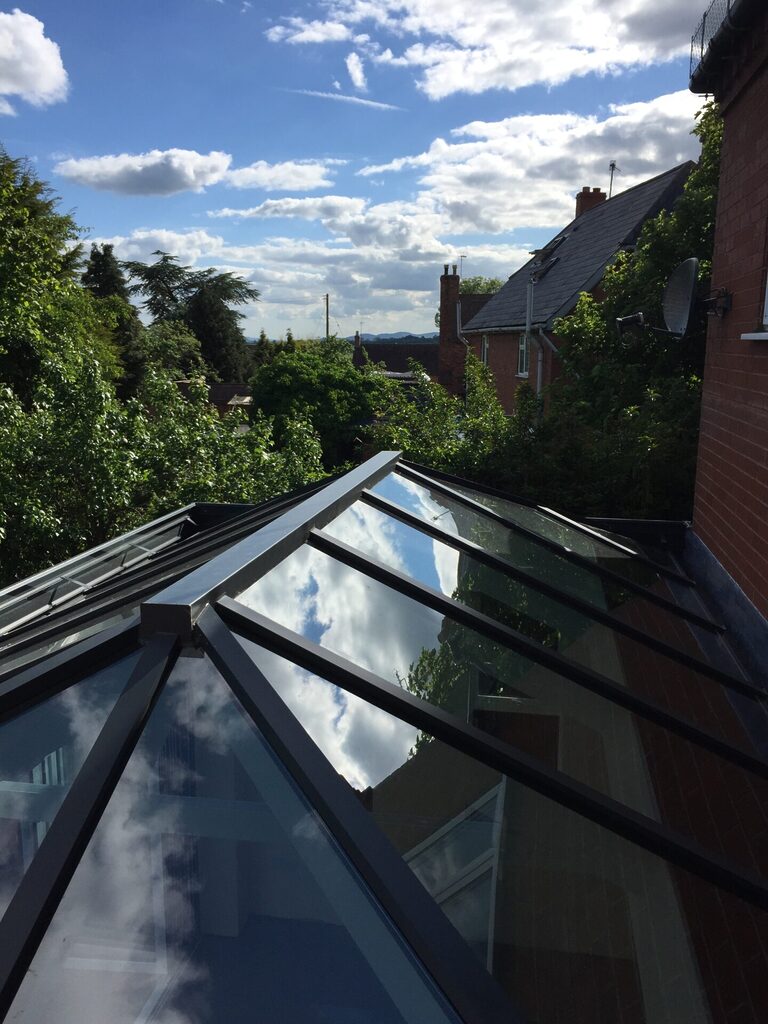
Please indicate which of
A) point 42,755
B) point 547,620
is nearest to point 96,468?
point 547,620

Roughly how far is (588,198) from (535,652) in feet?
116

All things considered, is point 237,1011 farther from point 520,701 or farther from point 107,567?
point 107,567

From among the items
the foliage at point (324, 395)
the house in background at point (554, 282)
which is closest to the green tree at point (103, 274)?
the foliage at point (324, 395)

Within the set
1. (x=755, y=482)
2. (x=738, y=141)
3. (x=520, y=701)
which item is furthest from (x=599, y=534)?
(x=520, y=701)

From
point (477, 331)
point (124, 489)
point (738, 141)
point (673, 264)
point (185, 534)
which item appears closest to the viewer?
point (738, 141)

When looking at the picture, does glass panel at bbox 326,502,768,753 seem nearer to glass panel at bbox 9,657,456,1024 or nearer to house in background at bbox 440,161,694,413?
glass panel at bbox 9,657,456,1024

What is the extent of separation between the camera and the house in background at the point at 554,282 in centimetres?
2391

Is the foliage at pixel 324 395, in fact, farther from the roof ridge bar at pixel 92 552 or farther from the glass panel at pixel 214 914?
the glass panel at pixel 214 914

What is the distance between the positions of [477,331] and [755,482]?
2750 cm

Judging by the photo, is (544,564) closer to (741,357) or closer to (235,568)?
(741,357)

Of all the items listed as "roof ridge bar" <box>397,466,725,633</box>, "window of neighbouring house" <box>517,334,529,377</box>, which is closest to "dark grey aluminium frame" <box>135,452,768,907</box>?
"roof ridge bar" <box>397,466,725,633</box>

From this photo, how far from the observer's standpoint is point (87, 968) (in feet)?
5.46

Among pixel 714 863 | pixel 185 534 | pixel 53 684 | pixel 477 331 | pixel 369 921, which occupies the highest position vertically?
pixel 477 331

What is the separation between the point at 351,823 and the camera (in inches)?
73.0
